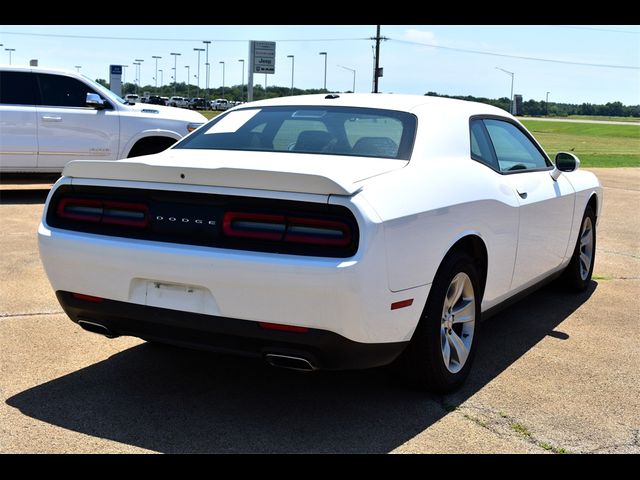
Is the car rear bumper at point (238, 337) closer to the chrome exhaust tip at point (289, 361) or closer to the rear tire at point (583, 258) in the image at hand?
the chrome exhaust tip at point (289, 361)

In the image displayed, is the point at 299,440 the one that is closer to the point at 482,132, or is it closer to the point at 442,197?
the point at 442,197

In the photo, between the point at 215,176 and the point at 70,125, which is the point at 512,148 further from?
the point at 70,125

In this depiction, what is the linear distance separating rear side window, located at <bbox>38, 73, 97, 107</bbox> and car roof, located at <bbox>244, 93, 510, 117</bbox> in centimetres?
690

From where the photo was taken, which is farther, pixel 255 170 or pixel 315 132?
pixel 315 132

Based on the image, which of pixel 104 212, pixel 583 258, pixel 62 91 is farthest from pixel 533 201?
pixel 62 91

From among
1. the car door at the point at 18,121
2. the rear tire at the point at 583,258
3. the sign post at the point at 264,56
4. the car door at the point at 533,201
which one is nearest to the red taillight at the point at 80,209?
the car door at the point at 533,201

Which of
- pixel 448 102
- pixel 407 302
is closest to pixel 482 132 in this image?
pixel 448 102

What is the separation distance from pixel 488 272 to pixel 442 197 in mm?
748

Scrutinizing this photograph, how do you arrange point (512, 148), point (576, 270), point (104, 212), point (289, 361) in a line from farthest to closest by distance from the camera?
point (576, 270)
point (512, 148)
point (104, 212)
point (289, 361)

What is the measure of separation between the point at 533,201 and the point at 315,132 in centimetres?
158

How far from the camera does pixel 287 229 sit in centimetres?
340

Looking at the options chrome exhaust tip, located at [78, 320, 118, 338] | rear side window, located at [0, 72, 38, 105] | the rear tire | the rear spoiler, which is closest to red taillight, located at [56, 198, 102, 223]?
the rear spoiler

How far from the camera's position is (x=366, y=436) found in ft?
11.8
